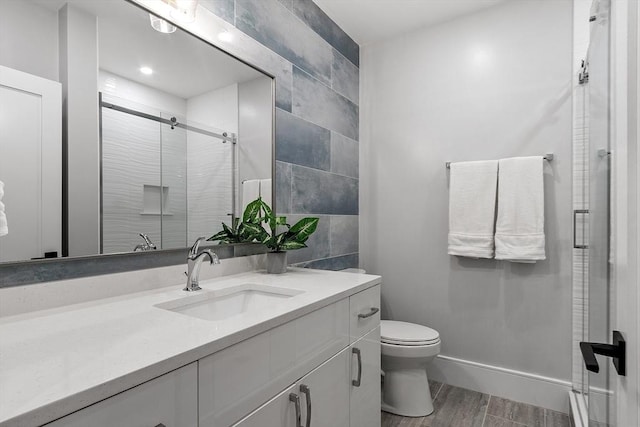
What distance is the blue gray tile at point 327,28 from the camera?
2078mm

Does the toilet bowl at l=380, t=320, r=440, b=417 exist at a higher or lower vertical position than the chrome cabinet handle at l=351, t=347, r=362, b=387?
lower

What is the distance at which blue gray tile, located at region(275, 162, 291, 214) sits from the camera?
1850 mm

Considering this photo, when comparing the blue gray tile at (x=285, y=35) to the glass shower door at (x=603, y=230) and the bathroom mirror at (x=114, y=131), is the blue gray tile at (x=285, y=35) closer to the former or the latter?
the bathroom mirror at (x=114, y=131)

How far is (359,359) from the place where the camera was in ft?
4.51

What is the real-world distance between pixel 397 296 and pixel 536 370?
3.03ft

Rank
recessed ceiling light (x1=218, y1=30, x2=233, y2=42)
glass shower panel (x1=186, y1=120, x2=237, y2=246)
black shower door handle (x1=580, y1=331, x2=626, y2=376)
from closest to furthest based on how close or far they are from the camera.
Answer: black shower door handle (x1=580, y1=331, x2=626, y2=376)
glass shower panel (x1=186, y1=120, x2=237, y2=246)
recessed ceiling light (x1=218, y1=30, x2=233, y2=42)

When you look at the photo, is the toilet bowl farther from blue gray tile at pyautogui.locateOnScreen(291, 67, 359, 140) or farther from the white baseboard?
blue gray tile at pyautogui.locateOnScreen(291, 67, 359, 140)

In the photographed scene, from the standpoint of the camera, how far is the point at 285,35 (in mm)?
1932

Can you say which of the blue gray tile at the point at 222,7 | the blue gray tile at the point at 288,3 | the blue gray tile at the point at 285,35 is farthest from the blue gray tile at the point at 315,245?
the blue gray tile at the point at 288,3

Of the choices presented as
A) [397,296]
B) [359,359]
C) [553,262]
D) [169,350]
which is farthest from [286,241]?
[553,262]

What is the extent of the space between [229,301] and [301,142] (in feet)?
3.51

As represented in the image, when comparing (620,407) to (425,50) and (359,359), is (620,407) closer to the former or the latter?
(359,359)

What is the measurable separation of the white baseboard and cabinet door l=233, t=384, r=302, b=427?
1633mm

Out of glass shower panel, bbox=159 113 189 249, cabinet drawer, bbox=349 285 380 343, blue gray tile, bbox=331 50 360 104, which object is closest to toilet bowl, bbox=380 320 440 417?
cabinet drawer, bbox=349 285 380 343
